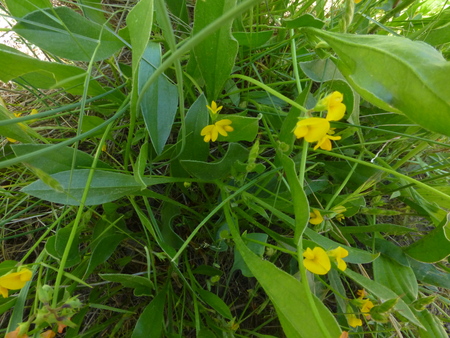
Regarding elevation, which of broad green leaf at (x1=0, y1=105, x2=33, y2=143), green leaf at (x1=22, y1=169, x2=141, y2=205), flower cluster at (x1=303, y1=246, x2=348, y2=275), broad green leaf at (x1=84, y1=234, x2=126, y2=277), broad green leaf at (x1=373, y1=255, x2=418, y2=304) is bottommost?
broad green leaf at (x1=373, y1=255, x2=418, y2=304)

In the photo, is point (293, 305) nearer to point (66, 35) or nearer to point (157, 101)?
point (157, 101)

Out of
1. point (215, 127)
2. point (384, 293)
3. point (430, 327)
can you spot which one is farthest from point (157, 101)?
point (430, 327)

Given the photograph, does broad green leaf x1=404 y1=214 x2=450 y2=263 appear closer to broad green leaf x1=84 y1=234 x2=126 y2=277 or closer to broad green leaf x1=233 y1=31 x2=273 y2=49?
broad green leaf x1=233 y1=31 x2=273 y2=49

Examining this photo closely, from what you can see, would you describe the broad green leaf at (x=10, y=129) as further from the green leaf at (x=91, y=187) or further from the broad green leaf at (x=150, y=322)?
the broad green leaf at (x=150, y=322)

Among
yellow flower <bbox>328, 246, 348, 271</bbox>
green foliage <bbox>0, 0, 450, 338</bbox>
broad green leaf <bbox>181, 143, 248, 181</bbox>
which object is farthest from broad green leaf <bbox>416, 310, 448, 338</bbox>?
broad green leaf <bbox>181, 143, 248, 181</bbox>

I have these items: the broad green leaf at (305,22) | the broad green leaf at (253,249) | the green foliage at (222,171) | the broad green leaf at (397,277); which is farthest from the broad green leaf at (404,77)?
the broad green leaf at (397,277)

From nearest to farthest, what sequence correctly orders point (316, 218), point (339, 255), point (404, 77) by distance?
point (404, 77) < point (339, 255) < point (316, 218)
